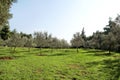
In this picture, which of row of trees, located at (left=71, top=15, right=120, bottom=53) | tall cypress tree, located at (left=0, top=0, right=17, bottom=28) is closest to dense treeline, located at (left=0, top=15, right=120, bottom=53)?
row of trees, located at (left=71, top=15, right=120, bottom=53)

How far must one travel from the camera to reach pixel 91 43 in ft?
381

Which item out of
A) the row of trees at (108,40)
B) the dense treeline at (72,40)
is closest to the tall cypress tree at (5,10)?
the dense treeline at (72,40)

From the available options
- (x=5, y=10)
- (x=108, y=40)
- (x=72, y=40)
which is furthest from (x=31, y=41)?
(x=5, y=10)

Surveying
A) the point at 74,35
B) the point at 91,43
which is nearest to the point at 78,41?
the point at 74,35

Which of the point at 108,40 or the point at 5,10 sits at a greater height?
the point at 5,10

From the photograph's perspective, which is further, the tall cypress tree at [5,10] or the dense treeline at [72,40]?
the dense treeline at [72,40]

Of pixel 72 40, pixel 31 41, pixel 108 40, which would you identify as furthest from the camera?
pixel 31 41

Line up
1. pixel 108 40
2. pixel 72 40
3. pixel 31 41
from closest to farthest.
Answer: pixel 108 40 → pixel 72 40 → pixel 31 41

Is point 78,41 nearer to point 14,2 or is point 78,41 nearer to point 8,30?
point 8,30

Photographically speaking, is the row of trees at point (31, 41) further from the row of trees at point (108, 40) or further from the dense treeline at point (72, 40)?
the row of trees at point (108, 40)

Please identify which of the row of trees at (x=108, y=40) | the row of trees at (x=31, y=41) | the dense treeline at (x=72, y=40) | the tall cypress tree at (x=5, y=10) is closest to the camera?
the tall cypress tree at (x=5, y=10)

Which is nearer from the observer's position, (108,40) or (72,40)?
(108,40)

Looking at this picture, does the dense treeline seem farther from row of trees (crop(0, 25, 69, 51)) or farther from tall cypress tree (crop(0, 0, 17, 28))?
→ tall cypress tree (crop(0, 0, 17, 28))

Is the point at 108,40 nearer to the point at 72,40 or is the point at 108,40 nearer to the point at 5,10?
the point at 72,40
